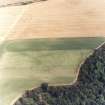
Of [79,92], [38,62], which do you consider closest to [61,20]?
[38,62]

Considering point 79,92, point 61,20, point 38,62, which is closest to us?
point 79,92

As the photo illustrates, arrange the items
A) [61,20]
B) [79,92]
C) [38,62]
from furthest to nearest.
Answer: [61,20]
[38,62]
[79,92]

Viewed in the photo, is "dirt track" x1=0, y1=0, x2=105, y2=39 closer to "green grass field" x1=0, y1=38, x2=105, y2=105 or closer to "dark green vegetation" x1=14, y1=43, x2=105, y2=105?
"green grass field" x1=0, y1=38, x2=105, y2=105

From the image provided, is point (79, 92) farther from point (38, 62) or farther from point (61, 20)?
point (61, 20)

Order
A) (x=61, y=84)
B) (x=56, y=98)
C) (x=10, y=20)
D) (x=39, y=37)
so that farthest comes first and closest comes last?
(x=10, y=20) < (x=39, y=37) < (x=61, y=84) < (x=56, y=98)

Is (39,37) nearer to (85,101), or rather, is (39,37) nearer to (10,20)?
(10,20)

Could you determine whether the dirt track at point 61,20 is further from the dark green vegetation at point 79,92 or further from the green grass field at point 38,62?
the dark green vegetation at point 79,92

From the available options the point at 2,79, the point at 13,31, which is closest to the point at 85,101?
the point at 2,79
